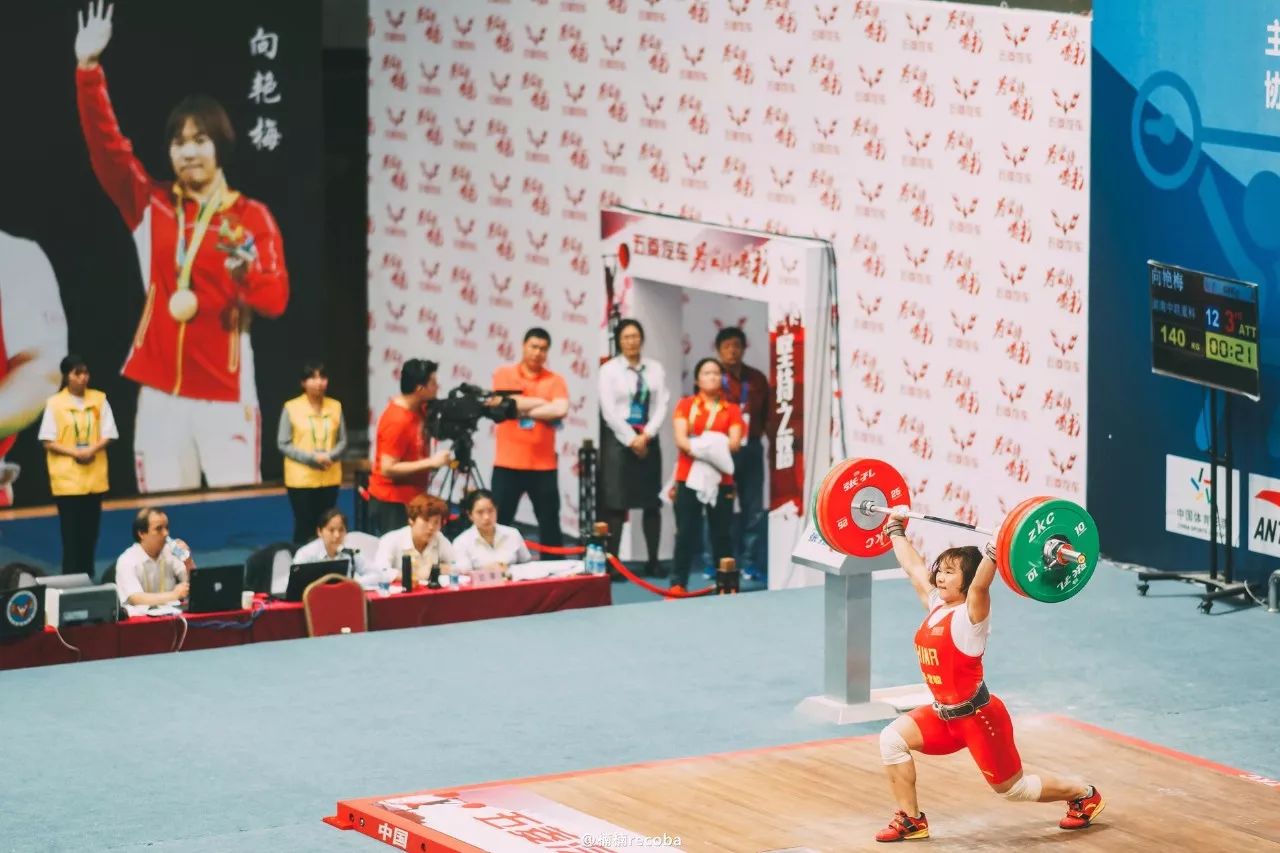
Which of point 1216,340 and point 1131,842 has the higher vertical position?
point 1216,340

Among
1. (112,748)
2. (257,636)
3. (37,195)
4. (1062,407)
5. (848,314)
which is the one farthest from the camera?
(37,195)

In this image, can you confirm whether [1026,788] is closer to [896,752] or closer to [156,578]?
[896,752]

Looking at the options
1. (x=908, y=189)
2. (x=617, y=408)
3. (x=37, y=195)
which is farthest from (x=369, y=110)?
(x=908, y=189)

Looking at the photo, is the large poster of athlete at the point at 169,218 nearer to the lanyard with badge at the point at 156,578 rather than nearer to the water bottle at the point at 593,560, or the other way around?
the lanyard with badge at the point at 156,578

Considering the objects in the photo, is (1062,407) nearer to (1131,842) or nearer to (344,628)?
(344,628)

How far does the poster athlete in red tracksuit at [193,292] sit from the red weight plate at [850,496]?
912cm

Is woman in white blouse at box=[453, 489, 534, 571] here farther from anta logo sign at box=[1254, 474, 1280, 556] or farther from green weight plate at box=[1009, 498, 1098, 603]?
green weight plate at box=[1009, 498, 1098, 603]

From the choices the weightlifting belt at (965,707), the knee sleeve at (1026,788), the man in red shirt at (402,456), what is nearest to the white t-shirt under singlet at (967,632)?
the weightlifting belt at (965,707)

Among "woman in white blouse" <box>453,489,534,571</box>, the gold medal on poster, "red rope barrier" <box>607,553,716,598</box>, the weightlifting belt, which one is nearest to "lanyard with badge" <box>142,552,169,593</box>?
"woman in white blouse" <box>453,489,534,571</box>

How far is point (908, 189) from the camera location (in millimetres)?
12523

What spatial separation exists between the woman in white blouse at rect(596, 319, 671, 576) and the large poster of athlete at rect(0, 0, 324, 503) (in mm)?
4081

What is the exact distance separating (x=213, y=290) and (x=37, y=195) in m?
1.51

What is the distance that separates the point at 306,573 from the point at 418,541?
78 cm

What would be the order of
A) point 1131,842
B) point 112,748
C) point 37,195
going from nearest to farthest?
point 1131,842, point 112,748, point 37,195
